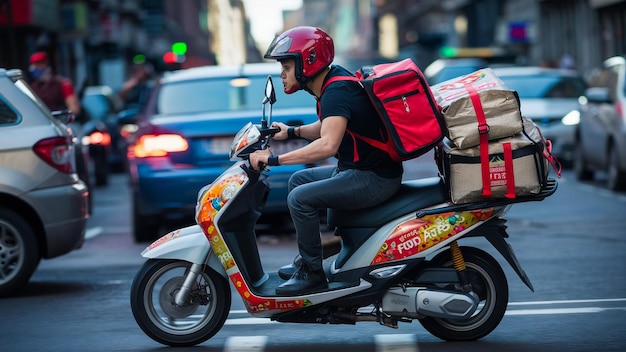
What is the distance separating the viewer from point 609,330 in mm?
7262

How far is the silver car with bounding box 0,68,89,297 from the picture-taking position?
9.29m

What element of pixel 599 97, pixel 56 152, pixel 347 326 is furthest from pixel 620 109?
pixel 347 326

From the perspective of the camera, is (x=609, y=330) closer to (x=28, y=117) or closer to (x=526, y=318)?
(x=526, y=318)

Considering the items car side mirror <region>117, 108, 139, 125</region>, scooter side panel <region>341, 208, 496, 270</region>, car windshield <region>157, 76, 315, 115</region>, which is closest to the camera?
scooter side panel <region>341, 208, 496, 270</region>

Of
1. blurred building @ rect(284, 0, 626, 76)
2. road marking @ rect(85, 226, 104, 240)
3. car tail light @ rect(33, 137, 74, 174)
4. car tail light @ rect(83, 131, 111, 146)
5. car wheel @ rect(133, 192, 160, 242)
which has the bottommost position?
blurred building @ rect(284, 0, 626, 76)

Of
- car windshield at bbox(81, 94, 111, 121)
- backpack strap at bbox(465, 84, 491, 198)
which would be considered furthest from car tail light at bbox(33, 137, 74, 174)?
car windshield at bbox(81, 94, 111, 121)

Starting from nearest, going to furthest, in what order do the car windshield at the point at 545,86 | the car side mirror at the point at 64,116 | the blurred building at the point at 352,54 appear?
the car side mirror at the point at 64,116, the car windshield at the point at 545,86, the blurred building at the point at 352,54

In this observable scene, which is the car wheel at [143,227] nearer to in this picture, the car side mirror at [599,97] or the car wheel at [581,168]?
the car side mirror at [599,97]

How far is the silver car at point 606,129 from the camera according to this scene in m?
16.8

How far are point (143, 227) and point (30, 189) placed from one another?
3.40 metres

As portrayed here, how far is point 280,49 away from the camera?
21.9ft

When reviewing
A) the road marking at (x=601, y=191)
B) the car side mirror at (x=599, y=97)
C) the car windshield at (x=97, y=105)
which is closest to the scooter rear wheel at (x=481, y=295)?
the road marking at (x=601, y=191)

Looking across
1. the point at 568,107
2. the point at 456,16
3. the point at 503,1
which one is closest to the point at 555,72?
the point at 568,107

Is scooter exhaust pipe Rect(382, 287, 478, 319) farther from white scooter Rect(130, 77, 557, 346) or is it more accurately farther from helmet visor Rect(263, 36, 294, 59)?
helmet visor Rect(263, 36, 294, 59)
